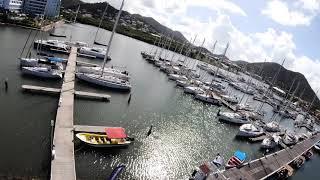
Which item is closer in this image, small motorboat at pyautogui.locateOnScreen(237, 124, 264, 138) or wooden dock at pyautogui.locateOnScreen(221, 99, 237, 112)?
small motorboat at pyautogui.locateOnScreen(237, 124, 264, 138)

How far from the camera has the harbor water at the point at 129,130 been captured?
5069cm

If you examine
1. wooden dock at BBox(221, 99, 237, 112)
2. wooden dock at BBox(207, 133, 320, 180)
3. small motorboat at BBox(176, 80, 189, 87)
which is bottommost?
wooden dock at BBox(207, 133, 320, 180)

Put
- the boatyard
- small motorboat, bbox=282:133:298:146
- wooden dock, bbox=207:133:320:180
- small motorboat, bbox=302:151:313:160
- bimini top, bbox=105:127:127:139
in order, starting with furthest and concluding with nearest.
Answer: small motorboat, bbox=282:133:298:146 < small motorboat, bbox=302:151:313:160 < bimini top, bbox=105:127:127:139 < wooden dock, bbox=207:133:320:180 < the boatyard

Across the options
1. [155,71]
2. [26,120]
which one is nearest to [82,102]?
[26,120]

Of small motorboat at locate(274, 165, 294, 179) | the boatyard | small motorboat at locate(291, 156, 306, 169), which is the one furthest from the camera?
small motorboat at locate(291, 156, 306, 169)

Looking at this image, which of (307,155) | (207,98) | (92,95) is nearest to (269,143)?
(307,155)

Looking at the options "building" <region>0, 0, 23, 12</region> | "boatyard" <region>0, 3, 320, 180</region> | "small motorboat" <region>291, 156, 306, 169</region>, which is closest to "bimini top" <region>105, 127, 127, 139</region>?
"boatyard" <region>0, 3, 320, 180</region>

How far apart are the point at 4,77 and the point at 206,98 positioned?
205 ft

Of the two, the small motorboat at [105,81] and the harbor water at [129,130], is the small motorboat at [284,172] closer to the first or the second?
the harbor water at [129,130]

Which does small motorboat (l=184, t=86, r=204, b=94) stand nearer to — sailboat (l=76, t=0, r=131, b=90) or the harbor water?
the harbor water

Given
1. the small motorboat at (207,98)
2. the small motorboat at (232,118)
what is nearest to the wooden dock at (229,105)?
the small motorboat at (207,98)

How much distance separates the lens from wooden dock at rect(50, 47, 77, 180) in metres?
44.1

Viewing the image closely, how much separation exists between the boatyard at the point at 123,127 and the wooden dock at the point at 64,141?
5.6 inches

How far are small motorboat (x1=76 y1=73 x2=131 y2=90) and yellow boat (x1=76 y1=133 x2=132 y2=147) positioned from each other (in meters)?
34.8
